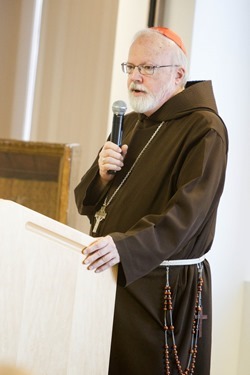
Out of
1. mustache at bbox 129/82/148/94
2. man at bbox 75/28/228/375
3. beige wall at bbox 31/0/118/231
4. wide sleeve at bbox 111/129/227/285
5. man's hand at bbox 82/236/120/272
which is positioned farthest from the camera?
beige wall at bbox 31/0/118/231

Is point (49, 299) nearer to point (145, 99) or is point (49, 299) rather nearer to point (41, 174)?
point (145, 99)

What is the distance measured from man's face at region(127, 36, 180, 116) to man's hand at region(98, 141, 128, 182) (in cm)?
19

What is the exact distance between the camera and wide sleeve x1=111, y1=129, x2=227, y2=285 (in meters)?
2.54

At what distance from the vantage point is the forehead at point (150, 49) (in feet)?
10.0

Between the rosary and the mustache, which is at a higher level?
the mustache

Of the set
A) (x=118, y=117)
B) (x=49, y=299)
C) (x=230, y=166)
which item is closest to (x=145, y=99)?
(x=118, y=117)

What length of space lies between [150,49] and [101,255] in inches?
39.4

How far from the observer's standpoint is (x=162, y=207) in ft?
9.48

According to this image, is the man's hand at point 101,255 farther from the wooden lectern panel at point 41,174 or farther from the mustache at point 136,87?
the wooden lectern panel at point 41,174

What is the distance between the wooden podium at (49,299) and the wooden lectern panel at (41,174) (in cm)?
107

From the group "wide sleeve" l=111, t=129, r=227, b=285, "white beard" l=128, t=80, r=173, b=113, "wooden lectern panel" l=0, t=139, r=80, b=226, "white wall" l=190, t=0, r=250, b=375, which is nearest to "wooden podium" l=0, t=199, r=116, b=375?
"wide sleeve" l=111, t=129, r=227, b=285

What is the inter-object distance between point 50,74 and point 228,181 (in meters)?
1.55

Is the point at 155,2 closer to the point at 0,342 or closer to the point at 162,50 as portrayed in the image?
the point at 162,50

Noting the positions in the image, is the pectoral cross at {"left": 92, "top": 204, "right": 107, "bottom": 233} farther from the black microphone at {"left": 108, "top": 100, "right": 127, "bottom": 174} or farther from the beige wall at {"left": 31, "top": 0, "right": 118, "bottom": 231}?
the beige wall at {"left": 31, "top": 0, "right": 118, "bottom": 231}
